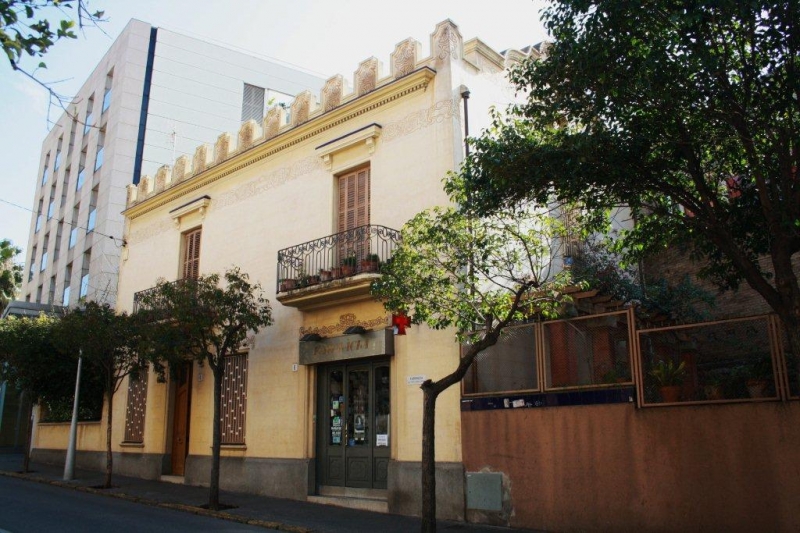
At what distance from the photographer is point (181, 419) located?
62.3ft

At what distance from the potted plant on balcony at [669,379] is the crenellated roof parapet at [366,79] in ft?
23.3

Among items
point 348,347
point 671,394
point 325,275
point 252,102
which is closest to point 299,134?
point 325,275

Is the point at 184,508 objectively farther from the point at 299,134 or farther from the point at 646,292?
the point at 646,292

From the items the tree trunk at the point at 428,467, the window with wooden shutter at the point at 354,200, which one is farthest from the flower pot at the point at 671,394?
the window with wooden shutter at the point at 354,200

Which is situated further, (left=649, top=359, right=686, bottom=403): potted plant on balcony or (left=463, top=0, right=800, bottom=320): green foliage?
(left=649, top=359, right=686, bottom=403): potted plant on balcony

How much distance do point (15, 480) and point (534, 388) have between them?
14664 mm

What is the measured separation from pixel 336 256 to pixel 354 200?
4.62ft

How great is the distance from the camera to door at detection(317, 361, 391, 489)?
45.5 feet

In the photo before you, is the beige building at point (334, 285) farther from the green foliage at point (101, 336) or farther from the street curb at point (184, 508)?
the street curb at point (184, 508)

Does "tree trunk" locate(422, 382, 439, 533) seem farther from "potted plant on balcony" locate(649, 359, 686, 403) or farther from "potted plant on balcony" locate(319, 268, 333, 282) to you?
"potted plant on balcony" locate(319, 268, 333, 282)

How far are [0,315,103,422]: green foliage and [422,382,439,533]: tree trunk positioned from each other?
13964 millimetres

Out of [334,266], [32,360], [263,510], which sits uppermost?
[334,266]

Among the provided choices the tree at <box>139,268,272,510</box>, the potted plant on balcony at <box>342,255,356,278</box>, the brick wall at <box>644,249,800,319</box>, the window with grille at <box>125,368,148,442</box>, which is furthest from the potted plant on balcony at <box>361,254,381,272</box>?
the window with grille at <box>125,368,148,442</box>

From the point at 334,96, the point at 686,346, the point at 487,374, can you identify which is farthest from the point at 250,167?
the point at 686,346
